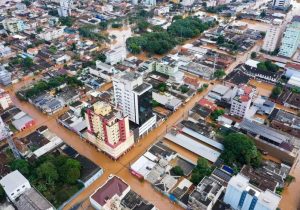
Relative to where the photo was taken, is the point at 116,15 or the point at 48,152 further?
the point at 116,15

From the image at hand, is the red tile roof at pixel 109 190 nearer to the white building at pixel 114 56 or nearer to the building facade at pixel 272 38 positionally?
the white building at pixel 114 56

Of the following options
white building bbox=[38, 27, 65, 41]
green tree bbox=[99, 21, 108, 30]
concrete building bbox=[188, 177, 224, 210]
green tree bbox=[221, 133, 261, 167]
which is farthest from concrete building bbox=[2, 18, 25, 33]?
concrete building bbox=[188, 177, 224, 210]

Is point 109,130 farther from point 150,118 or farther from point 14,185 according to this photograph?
point 14,185

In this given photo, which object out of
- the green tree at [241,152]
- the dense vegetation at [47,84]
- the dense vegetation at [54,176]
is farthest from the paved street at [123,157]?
the green tree at [241,152]

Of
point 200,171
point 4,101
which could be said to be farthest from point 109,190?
point 4,101

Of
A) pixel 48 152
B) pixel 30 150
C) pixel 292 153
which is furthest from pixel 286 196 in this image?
pixel 30 150

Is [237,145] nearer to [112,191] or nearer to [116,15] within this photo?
[112,191]

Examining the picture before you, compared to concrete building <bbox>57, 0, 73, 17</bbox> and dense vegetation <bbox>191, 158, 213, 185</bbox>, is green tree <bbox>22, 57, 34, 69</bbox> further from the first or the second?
dense vegetation <bbox>191, 158, 213, 185</bbox>
